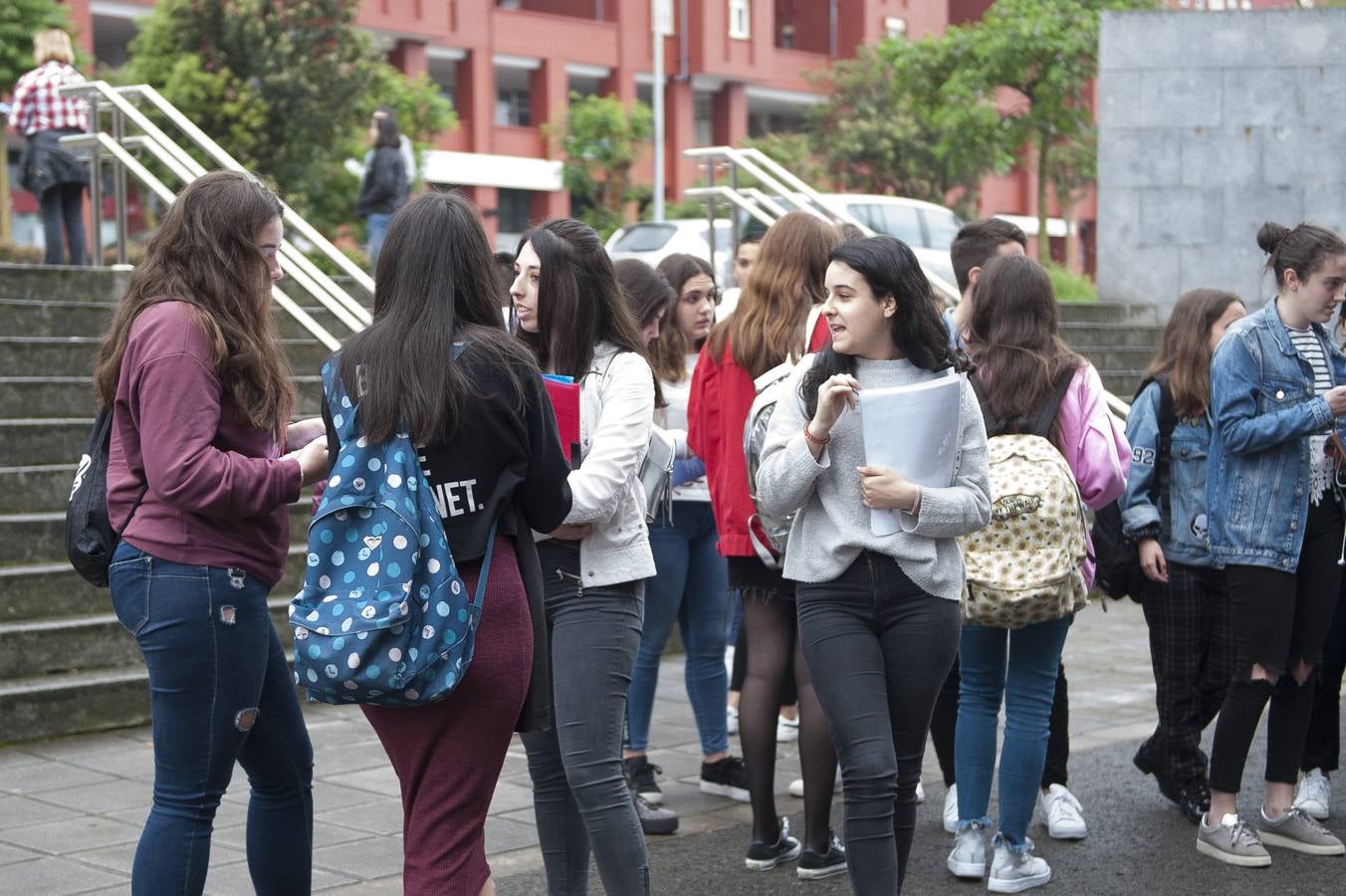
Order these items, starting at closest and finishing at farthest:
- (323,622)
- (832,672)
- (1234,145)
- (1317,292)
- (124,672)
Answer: (323,622) → (832,672) → (1317,292) → (124,672) → (1234,145)

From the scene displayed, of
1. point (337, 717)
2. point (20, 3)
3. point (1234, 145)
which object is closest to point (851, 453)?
point (337, 717)

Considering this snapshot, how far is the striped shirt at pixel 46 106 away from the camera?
40.8 feet

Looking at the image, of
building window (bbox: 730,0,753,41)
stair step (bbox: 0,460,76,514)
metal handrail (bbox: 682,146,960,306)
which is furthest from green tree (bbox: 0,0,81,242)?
building window (bbox: 730,0,753,41)

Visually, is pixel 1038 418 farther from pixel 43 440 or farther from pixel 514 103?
pixel 514 103

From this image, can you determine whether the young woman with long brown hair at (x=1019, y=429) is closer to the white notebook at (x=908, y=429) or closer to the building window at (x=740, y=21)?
the white notebook at (x=908, y=429)

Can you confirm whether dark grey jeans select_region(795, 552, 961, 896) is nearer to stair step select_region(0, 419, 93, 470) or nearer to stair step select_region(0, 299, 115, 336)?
stair step select_region(0, 419, 93, 470)

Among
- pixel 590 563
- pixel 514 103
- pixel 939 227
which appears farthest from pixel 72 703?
pixel 514 103

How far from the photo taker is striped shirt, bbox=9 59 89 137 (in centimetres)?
1244

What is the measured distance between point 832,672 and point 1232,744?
77.9 inches

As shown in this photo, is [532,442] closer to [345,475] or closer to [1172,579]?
[345,475]

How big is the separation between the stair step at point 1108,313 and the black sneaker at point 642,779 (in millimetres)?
10783

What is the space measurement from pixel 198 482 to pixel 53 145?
9691 mm

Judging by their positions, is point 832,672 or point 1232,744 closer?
point 832,672

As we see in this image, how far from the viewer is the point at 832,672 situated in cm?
425
